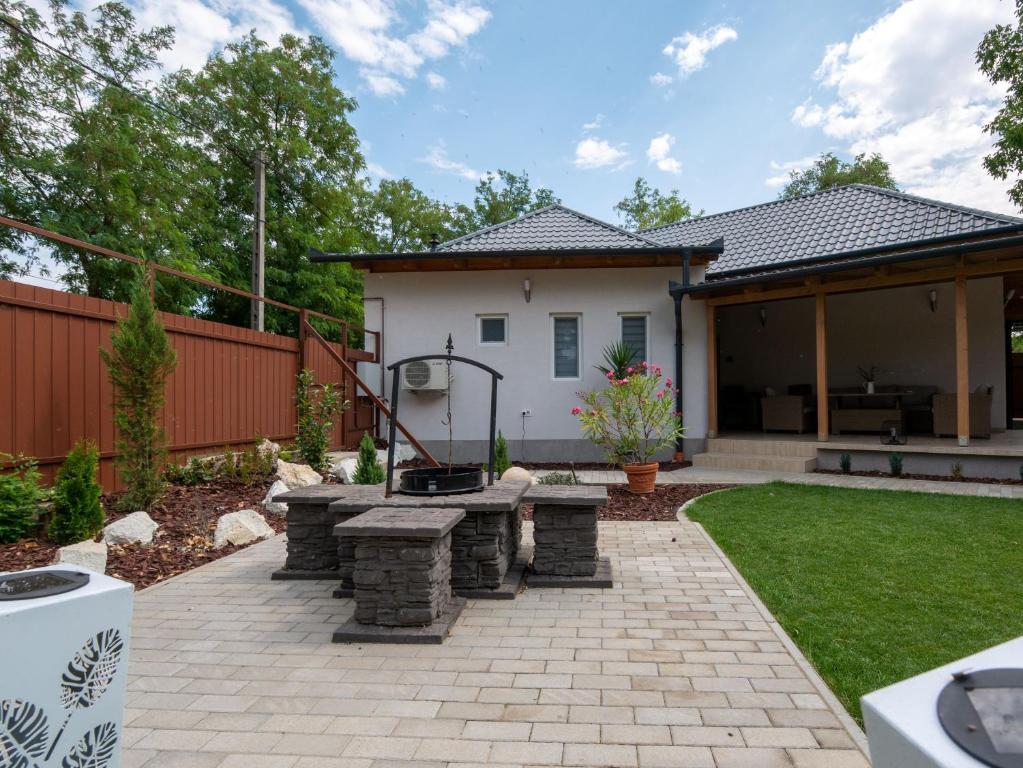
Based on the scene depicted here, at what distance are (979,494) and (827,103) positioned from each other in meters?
12.0

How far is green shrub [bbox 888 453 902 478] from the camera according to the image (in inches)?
324

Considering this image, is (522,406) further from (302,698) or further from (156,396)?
(302,698)

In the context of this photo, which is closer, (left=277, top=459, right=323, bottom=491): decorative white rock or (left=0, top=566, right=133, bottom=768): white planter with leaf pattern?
(left=0, top=566, right=133, bottom=768): white planter with leaf pattern

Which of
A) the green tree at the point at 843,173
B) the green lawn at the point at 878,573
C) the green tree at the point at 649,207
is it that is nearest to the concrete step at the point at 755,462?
the green lawn at the point at 878,573

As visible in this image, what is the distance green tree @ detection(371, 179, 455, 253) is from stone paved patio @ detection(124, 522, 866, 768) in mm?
23013

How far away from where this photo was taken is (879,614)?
3.25 meters

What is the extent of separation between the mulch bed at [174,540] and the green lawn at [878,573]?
4069 mm

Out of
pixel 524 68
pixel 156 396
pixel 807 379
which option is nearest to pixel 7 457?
pixel 156 396

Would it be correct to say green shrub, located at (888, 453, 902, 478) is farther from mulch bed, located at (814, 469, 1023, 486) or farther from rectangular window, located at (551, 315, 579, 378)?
rectangular window, located at (551, 315, 579, 378)

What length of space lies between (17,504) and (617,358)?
7437 millimetres

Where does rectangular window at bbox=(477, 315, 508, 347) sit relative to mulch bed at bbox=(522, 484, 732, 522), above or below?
above

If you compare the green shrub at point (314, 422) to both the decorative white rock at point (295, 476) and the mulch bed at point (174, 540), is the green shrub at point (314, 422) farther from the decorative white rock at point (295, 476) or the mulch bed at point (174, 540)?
the mulch bed at point (174, 540)


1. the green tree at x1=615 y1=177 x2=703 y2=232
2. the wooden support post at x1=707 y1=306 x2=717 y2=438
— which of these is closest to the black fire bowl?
the wooden support post at x1=707 y1=306 x2=717 y2=438

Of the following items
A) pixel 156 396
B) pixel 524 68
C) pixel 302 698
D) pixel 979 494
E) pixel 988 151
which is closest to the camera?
pixel 302 698
